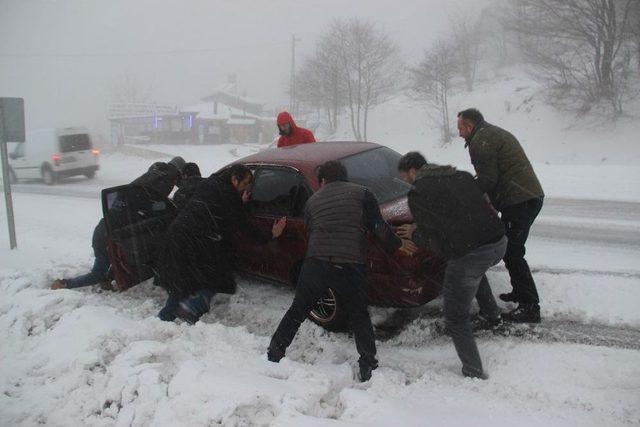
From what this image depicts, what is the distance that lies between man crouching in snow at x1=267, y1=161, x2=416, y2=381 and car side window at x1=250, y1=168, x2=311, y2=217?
0.96m

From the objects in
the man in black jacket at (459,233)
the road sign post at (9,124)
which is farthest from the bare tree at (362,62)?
the man in black jacket at (459,233)

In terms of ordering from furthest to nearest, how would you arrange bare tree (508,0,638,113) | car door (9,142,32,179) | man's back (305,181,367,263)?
bare tree (508,0,638,113) < car door (9,142,32,179) < man's back (305,181,367,263)

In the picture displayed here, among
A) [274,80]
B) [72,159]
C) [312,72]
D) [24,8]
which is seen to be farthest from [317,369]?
[24,8]

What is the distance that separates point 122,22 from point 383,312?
692ft

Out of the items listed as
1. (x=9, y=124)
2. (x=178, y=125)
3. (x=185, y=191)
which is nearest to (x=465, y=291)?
(x=185, y=191)

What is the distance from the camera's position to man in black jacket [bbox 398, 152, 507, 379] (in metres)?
3.20

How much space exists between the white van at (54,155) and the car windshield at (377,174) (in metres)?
14.8

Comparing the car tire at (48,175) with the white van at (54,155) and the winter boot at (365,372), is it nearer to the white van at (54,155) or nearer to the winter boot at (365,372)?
the white van at (54,155)

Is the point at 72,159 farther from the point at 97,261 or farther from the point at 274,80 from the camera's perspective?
the point at 274,80

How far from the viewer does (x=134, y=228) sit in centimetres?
520

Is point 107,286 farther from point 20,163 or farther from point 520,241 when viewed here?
point 20,163

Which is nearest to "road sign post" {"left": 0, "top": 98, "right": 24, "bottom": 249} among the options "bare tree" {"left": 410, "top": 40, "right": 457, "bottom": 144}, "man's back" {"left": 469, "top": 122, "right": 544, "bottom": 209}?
"man's back" {"left": 469, "top": 122, "right": 544, "bottom": 209}

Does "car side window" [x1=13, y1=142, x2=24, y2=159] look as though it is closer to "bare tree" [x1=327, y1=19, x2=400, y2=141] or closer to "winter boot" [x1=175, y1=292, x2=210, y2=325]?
"winter boot" [x1=175, y1=292, x2=210, y2=325]

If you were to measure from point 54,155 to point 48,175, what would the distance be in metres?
0.77
